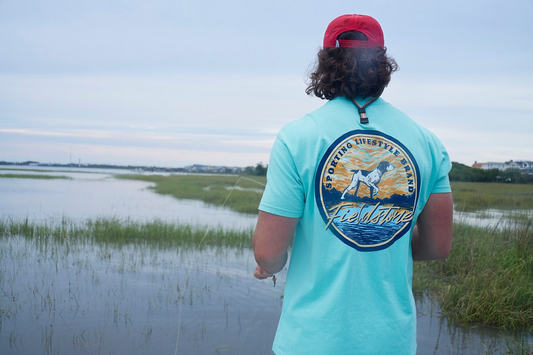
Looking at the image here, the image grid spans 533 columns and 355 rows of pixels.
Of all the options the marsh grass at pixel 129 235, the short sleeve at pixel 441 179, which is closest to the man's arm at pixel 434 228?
the short sleeve at pixel 441 179

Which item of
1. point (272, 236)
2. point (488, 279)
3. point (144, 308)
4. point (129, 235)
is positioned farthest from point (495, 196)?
point (272, 236)

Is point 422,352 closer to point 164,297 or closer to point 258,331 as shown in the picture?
point 258,331

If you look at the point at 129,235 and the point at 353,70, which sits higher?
the point at 353,70

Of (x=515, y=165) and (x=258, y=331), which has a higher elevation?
(x=515, y=165)

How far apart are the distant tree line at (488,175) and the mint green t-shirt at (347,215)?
32.5 ft

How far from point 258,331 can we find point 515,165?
9109mm

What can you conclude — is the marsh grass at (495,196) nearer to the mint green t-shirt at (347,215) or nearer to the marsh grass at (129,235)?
the marsh grass at (129,235)

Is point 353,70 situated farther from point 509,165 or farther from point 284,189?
point 509,165

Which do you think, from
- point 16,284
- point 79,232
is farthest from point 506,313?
point 79,232

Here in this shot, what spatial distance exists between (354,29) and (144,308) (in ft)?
17.9

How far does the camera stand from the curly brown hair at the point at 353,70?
144 centimetres

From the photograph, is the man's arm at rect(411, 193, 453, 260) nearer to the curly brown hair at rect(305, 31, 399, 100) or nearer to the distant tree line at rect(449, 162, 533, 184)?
the curly brown hair at rect(305, 31, 399, 100)

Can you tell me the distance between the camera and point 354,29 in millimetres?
1440

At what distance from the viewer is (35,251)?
890 centimetres
